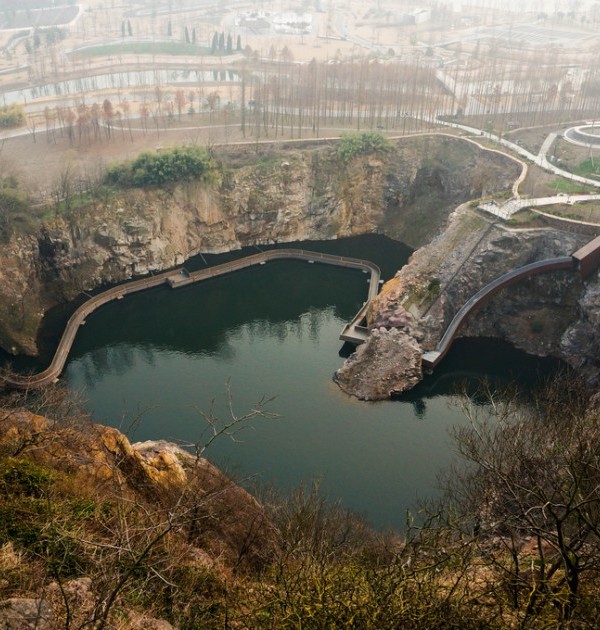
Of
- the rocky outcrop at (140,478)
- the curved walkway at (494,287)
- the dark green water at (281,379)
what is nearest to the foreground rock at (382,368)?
the dark green water at (281,379)

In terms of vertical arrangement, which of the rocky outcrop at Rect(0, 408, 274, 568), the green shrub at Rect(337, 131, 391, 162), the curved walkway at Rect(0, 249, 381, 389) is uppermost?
the green shrub at Rect(337, 131, 391, 162)

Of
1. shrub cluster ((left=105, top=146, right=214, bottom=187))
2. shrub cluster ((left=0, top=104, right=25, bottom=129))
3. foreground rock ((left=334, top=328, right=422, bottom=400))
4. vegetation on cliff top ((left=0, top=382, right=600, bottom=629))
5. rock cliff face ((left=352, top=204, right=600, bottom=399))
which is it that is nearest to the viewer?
vegetation on cliff top ((left=0, top=382, right=600, bottom=629))

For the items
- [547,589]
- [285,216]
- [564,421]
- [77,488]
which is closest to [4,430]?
[77,488]

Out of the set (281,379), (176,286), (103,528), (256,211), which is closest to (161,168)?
(256,211)

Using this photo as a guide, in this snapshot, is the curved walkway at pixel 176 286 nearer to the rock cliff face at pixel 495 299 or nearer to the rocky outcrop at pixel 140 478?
the rock cliff face at pixel 495 299

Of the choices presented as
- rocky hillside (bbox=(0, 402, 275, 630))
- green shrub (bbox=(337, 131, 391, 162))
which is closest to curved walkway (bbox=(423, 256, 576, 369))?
rocky hillside (bbox=(0, 402, 275, 630))

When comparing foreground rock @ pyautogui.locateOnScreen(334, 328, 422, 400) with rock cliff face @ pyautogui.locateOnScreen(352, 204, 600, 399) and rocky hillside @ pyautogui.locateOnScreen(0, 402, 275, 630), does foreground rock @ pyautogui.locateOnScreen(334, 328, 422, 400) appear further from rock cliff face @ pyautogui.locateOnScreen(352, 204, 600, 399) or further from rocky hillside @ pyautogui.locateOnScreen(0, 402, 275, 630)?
rocky hillside @ pyautogui.locateOnScreen(0, 402, 275, 630)

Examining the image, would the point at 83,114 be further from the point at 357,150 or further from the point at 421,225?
the point at 421,225

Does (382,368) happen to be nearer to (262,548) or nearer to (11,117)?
(262,548)
